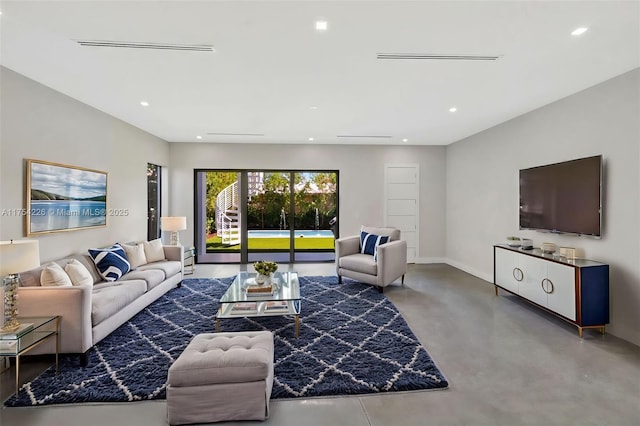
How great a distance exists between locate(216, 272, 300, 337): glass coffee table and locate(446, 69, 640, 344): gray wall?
3.34 m

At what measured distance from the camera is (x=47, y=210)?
333 centimetres

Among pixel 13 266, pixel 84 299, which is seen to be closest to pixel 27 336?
pixel 84 299

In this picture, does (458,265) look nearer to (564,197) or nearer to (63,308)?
(564,197)

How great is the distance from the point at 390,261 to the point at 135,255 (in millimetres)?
3803

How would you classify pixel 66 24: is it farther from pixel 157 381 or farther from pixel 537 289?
pixel 537 289

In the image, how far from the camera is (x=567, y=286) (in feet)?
10.4

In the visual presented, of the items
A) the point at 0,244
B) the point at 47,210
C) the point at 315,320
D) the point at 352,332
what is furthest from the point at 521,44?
the point at 47,210

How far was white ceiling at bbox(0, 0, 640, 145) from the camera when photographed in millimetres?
2025

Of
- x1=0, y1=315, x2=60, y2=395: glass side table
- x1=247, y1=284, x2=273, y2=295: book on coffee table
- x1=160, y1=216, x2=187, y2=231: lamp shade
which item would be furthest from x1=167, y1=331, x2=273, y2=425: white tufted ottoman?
x1=160, y1=216, x2=187, y2=231: lamp shade

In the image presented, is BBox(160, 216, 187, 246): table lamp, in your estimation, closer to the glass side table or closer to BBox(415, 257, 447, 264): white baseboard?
the glass side table

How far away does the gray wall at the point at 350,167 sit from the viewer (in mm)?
6445

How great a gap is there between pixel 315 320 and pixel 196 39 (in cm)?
302

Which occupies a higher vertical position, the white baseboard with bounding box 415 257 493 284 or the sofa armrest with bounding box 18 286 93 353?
the sofa armrest with bounding box 18 286 93 353

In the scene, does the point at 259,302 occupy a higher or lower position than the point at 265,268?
lower
